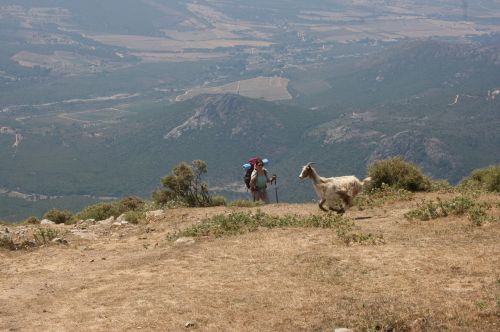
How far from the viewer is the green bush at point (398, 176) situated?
74.3 ft

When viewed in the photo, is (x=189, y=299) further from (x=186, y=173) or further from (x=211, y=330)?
(x=186, y=173)

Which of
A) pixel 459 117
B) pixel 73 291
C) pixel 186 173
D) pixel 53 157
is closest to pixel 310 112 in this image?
pixel 459 117

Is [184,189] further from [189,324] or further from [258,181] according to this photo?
[189,324]

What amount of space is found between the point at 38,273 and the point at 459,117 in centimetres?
16781

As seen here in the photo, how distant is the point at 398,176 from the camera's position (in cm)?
2289

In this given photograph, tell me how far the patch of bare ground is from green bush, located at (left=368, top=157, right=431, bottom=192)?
4809 millimetres

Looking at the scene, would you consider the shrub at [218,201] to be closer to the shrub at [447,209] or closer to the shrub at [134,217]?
the shrub at [134,217]

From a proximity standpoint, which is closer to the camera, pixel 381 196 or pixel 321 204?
pixel 321 204

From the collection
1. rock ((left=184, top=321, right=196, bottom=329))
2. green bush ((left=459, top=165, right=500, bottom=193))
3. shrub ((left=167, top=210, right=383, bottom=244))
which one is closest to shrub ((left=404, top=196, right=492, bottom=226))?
shrub ((left=167, top=210, right=383, bottom=244))

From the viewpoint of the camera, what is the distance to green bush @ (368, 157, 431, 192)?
2266 cm

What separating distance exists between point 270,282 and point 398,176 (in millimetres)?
11342

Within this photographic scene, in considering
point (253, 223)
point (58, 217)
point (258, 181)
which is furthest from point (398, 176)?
point (58, 217)

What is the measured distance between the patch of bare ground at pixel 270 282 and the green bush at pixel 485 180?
5274 mm

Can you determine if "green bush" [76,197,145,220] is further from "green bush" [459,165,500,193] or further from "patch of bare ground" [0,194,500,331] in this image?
"green bush" [459,165,500,193]
